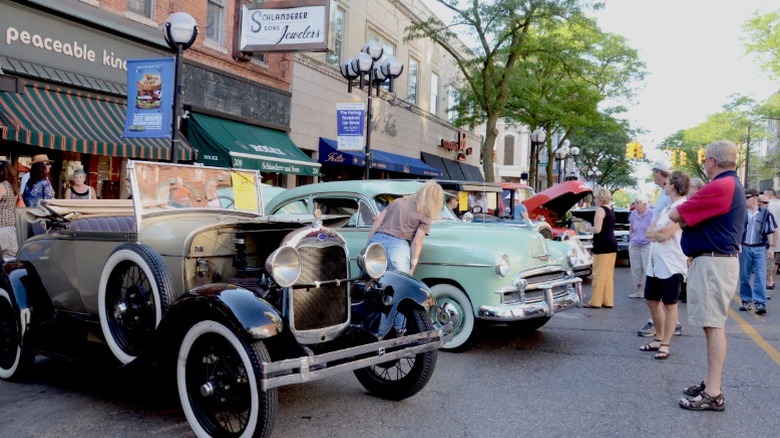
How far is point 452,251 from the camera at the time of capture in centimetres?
680

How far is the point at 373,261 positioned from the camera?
15.7ft

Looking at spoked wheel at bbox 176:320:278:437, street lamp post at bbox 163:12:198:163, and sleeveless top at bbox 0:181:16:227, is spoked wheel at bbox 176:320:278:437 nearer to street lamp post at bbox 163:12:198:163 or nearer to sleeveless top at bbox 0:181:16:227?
sleeveless top at bbox 0:181:16:227

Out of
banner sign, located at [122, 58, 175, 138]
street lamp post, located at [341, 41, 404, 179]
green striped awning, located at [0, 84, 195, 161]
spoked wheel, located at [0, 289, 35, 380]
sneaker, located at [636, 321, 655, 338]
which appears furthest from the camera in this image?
street lamp post, located at [341, 41, 404, 179]

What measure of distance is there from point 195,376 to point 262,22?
1295cm

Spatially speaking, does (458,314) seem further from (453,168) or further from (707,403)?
(453,168)

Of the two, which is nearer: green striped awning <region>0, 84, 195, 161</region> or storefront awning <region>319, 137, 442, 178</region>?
green striped awning <region>0, 84, 195, 161</region>

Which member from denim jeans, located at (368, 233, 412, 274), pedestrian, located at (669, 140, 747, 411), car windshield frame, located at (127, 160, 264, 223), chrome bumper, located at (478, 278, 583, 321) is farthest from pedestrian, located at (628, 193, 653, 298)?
car windshield frame, located at (127, 160, 264, 223)

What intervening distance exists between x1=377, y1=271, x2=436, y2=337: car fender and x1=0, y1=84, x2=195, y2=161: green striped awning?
7780 mm

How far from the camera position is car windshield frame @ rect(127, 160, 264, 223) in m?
5.20

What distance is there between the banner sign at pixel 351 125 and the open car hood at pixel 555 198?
3.81 metres

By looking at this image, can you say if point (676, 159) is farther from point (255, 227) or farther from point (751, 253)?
point (255, 227)

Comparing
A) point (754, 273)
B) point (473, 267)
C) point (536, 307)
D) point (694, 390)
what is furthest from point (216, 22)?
point (694, 390)

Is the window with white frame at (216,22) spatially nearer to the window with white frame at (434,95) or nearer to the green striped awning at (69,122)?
the green striped awning at (69,122)

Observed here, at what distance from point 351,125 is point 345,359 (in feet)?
36.0
